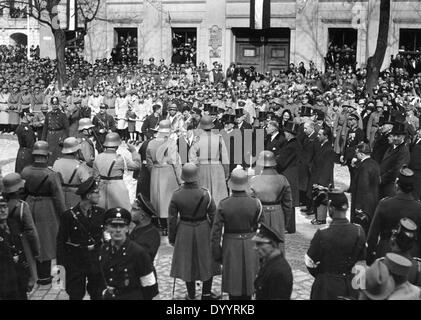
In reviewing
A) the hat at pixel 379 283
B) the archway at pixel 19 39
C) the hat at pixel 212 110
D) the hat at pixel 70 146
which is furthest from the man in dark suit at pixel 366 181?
the archway at pixel 19 39

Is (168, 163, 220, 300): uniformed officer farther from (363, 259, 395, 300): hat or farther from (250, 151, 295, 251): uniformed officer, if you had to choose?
(363, 259, 395, 300): hat

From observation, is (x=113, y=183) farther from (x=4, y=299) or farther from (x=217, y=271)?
(x=4, y=299)

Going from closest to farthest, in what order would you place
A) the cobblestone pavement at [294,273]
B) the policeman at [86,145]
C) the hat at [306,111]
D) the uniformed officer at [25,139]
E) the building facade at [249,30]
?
the cobblestone pavement at [294,273] → the policeman at [86,145] → the uniformed officer at [25,139] → the hat at [306,111] → the building facade at [249,30]

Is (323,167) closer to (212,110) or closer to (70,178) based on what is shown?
(70,178)

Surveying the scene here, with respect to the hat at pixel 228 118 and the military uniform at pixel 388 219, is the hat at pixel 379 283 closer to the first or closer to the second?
the military uniform at pixel 388 219

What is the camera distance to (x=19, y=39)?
41375 mm

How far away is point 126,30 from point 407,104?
63.4 feet

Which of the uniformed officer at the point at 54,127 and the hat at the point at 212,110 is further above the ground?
the hat at the point at 212,110

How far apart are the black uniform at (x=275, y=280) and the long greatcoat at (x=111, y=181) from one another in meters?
3.92

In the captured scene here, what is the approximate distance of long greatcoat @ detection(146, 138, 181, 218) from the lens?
33.0 ft

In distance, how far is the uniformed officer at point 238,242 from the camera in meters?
6.81

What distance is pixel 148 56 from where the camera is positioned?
3188 centimetres
